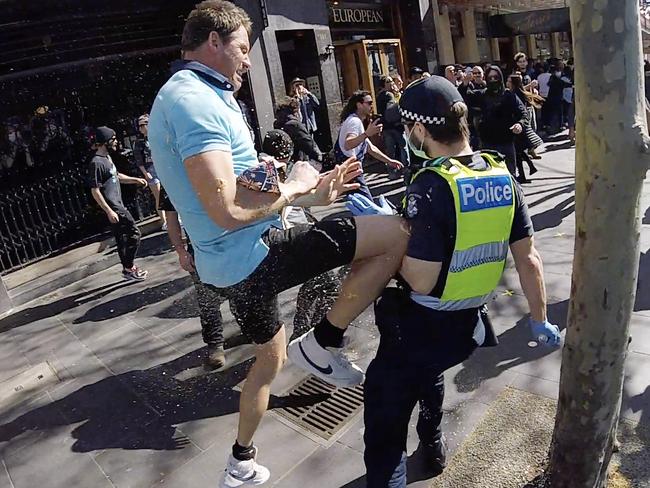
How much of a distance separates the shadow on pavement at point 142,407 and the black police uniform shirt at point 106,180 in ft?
9.48

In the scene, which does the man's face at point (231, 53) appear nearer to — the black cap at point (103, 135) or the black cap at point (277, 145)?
the black cap at point (277, 145)

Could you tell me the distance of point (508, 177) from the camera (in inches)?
81.3

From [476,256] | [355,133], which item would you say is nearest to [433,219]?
[476,256]

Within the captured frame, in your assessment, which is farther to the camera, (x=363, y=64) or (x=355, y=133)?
(x=363, y=64)

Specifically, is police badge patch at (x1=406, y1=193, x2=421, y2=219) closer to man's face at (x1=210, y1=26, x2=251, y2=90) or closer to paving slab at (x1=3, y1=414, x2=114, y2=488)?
man's face at (x1=210, y1=26, x2=251, y2=90)

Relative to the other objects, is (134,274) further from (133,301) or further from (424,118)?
(424,118)

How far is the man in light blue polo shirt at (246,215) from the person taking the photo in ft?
6.81

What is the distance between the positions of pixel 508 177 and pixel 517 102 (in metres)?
6.17

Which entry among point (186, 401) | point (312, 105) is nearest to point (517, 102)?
point (312, 105)

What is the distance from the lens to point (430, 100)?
2.11m

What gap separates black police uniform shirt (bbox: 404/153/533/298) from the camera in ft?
6.45

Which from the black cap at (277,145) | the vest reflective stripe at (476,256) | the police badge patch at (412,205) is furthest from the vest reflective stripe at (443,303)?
the black cap at (277,145)

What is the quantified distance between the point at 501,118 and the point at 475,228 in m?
6.22

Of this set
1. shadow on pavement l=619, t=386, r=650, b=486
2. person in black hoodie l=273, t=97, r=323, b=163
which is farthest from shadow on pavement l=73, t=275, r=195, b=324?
shadow on pavement l=619, t=386, r=650, b=486
